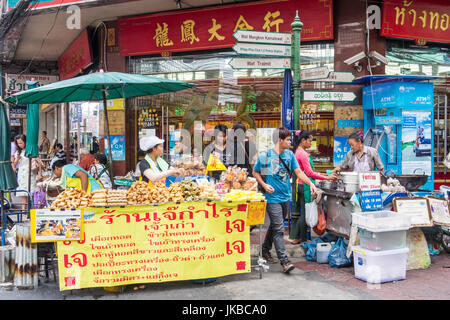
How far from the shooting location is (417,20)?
32.0 ft

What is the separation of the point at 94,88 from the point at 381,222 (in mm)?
4882

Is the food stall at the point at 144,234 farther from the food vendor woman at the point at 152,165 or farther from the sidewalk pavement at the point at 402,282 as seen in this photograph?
the sidewalk pavement at the point at 402,282

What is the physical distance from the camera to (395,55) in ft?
32.5

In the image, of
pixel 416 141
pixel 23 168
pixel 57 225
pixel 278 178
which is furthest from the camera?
pixel 23 168

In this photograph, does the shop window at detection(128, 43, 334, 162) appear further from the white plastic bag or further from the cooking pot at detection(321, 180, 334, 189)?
the white plastic bag

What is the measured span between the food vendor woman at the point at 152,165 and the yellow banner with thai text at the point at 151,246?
74cm

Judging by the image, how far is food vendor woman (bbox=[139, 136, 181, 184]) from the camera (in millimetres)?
5733

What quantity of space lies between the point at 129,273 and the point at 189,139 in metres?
6.29

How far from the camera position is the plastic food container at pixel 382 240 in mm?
5363

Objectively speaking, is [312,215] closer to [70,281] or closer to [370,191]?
[370,191]

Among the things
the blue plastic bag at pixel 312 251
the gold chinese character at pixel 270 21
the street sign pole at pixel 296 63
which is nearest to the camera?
the blue plastic bag at pixel 312 251

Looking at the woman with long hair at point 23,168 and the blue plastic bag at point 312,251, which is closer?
the blue plastic bag at point 312,251

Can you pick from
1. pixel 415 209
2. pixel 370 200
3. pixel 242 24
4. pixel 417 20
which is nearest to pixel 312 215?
pixel 370 200

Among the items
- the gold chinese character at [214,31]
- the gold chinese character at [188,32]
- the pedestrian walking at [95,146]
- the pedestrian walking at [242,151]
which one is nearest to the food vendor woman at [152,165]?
the pedestrian walking at [242,151]
